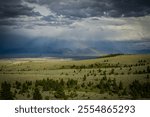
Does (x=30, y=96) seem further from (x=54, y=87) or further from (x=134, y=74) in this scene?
(x=134, y=74)

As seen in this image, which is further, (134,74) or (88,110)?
(134,74)

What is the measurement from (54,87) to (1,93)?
102 inches

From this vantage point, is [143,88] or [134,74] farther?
[134,74]

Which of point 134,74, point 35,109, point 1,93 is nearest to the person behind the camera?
point 35,109

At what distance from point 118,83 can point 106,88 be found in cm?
113

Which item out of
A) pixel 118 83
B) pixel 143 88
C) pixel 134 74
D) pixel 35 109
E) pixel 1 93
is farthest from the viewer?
pixel 134 74

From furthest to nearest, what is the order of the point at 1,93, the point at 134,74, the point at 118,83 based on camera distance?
the point at 134,74
the point at 118,83
the point at 1,93

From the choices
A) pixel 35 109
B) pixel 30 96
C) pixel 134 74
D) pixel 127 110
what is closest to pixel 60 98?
pixel 30 96

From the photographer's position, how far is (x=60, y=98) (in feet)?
46.4

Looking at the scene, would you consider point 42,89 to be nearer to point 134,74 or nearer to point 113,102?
point 113,102

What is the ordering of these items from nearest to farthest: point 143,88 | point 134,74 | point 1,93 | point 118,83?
point 1,93
point 143,88
point 118,83
point 134,74

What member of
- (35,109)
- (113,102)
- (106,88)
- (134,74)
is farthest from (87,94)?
(134,74)

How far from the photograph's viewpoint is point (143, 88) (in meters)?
15.1

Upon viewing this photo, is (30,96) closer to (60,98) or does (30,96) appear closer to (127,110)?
(60,98)
